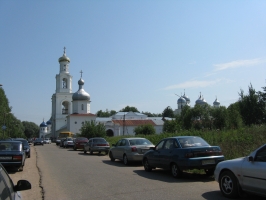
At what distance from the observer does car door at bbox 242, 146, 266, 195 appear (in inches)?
280

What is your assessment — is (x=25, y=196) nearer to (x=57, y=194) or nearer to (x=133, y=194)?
(x=57, y=194)

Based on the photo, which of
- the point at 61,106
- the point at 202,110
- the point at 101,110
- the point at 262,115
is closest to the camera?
the point at 262,115

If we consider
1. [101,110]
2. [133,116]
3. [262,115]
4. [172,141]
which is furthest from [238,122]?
[101,110]

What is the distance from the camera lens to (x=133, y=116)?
101 metres

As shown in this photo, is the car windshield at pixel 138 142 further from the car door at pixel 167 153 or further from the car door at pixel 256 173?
the car door at pixel 256 173

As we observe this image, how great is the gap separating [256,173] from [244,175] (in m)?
0.42

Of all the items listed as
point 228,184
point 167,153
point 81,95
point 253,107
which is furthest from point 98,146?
point 81,95

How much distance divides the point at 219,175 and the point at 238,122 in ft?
151

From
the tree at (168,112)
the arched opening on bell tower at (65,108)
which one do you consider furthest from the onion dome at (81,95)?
the tree at (168,112)

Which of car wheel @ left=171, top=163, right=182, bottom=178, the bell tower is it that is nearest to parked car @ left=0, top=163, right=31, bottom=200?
car wheel @ left=171, top=163, right=182, bottom=178

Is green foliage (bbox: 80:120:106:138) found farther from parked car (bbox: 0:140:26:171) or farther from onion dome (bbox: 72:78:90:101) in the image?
parked car (bbox: 0:140:26:171)

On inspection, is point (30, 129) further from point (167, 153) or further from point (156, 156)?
point (167, 153)

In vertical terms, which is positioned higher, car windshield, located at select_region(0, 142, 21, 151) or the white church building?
the white church building

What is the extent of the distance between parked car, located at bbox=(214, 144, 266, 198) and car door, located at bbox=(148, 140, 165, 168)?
4434 millimetres
